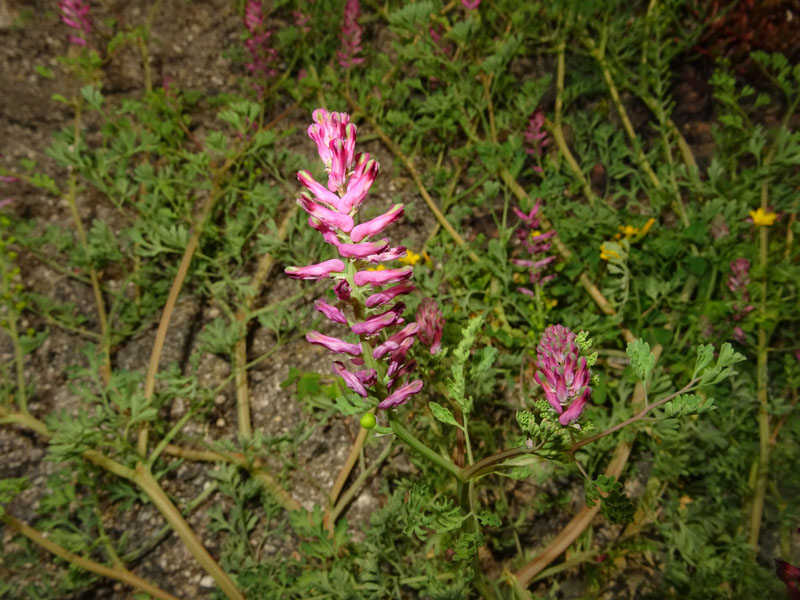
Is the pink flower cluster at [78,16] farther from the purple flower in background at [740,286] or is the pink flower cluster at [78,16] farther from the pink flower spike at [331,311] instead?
the purple flower in background at [740,286]

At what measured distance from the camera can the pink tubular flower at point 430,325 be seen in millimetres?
1250

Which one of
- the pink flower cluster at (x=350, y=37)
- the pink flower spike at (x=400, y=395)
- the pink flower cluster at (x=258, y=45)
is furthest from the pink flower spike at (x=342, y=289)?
the pink flower cluster at (x=258, y=45)

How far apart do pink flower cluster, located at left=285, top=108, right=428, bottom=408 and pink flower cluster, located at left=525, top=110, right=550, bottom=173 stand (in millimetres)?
1674

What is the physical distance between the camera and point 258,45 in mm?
2865

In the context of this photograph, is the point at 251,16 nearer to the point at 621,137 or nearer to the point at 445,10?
the point at 445,10

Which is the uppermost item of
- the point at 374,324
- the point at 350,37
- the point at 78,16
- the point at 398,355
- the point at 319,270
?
the point at 78,16

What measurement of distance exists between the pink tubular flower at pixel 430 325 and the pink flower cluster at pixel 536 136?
4.87 feet

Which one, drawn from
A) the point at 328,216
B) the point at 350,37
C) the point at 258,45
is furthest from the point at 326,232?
the point at 258,45

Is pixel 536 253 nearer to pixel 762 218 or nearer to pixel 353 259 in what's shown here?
pixel 762 218

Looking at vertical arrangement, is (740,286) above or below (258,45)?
below

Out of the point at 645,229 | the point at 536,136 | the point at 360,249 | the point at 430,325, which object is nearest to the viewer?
the point at 360,249

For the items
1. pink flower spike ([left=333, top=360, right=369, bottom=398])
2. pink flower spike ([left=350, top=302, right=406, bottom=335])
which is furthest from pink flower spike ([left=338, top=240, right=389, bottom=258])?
pink flower spike ([left=333, top=360, right=369, bottom=398])

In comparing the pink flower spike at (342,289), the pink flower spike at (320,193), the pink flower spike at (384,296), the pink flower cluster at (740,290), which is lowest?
the pink flower cluster at (740,290)

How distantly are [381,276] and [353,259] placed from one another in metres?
0.07
